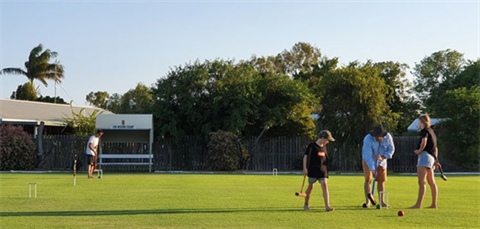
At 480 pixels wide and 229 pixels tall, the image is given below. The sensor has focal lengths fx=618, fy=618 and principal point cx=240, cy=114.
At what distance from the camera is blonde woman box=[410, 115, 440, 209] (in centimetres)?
1216

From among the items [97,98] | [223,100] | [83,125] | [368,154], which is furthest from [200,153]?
[97,98]

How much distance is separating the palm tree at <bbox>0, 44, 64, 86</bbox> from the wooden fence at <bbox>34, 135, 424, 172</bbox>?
30816mm

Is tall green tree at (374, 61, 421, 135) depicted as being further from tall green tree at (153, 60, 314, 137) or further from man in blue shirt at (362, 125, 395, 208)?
man in blue shirt at (362, 125, 395, 208)

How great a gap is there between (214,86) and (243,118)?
2746 mm

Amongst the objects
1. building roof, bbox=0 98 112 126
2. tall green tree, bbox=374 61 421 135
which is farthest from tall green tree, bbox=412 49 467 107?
building roof, bbox=0 98 112 126

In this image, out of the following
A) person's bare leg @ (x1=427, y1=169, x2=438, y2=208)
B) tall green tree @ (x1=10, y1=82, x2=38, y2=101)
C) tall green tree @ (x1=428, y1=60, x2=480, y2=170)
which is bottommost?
person's bare leg @ (x1=427, y1=169, x2=438, y2=208)

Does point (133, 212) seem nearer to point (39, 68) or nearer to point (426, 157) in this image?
point (426, 157)

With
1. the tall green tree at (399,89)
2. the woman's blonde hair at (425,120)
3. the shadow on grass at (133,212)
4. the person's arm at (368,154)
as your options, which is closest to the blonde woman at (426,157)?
the woman's blonde hair at (425,120)

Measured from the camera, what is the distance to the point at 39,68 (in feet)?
202

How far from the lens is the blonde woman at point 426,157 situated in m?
12.2

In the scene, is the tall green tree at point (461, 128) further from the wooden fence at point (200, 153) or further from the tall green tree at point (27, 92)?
the tall green tree at point (27, 92)

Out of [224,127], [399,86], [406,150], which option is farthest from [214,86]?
[399,86]

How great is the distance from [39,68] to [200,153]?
33713mm

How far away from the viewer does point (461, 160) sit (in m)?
31.6
